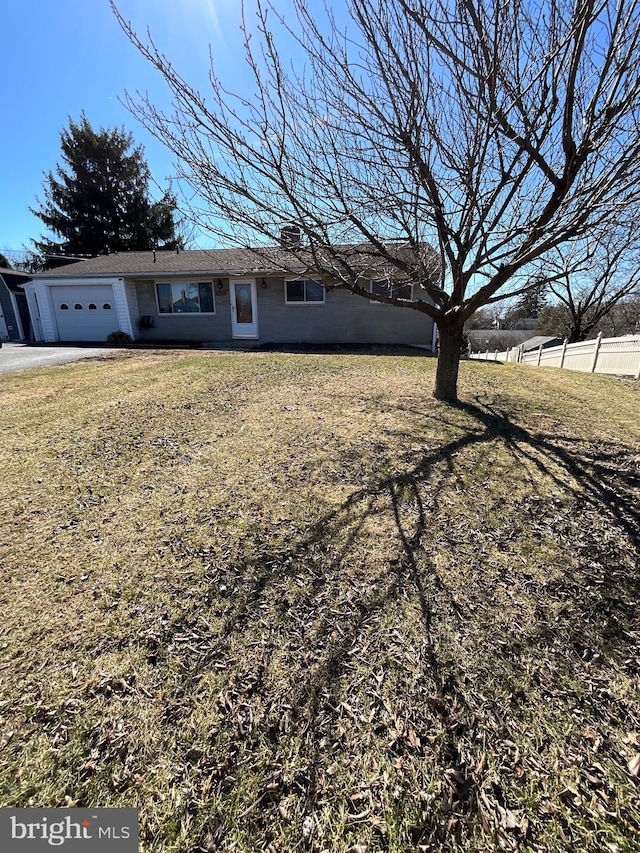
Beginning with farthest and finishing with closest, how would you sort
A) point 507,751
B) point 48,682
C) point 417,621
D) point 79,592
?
point 79,592 < point 417,621 < point 48,682 < point 507,751

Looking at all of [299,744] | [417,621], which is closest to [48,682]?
[299,744]

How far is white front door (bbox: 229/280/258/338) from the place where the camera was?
14.1m

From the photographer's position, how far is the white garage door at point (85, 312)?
48.6 feet

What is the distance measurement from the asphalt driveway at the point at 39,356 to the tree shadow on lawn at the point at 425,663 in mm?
9590

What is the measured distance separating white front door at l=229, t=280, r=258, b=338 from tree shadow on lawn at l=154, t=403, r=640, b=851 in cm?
1219

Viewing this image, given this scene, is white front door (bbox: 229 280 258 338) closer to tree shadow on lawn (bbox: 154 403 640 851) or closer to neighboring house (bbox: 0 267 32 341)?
tree shadow on lawn (bbox: 154 403 640 851)

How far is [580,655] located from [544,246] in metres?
3.86

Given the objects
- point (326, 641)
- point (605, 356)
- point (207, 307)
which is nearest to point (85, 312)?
point (207, 307)

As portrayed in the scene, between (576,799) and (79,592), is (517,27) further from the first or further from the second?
(79,592)

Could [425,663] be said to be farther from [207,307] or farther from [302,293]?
[207,307]

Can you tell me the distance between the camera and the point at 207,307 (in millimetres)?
14547

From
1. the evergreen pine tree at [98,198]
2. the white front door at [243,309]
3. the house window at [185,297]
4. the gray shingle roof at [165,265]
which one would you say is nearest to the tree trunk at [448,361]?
the gray shingle roof at [165,265]

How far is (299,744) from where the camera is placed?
165 centimetres

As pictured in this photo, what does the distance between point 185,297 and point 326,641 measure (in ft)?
48.6
